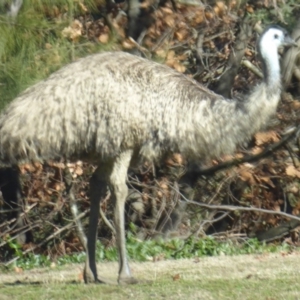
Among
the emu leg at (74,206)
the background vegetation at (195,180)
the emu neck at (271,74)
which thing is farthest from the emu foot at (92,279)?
the emu leg at (74,206)

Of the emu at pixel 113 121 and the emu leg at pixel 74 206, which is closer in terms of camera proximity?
the emu at pixel 113 121

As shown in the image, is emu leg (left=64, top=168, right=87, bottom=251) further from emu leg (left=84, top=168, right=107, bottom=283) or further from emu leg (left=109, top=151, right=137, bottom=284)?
emu leg (left=109, top=151, right=137, bottom=284)

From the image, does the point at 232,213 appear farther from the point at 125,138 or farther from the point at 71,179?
the point at 125,138

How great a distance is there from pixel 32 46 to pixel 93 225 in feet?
5.35

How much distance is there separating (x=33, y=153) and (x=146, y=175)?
5079 millimetres

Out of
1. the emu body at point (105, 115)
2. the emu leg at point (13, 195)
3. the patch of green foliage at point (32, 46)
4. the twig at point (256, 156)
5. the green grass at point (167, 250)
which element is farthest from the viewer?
the emu leg at point (13, 195)

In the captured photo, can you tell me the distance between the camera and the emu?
8180 mm

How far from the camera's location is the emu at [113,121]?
8.18 m

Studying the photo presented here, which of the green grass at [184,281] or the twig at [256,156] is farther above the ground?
the green grass at [184,281]

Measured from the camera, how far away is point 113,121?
320 inches

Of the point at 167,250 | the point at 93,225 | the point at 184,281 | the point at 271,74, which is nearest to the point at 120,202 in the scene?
the point at 93,225

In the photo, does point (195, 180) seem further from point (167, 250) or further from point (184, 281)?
point (184, 281)

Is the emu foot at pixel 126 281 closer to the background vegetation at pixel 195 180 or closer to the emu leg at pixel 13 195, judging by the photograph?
the background vegetation at pixel 195 180

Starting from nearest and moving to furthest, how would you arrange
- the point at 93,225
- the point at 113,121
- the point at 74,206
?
the point at 113,121
the point at 93,225
the point at 74,206
